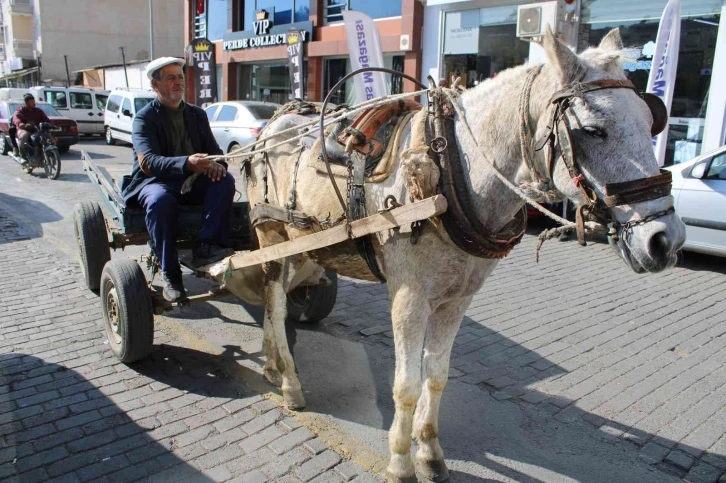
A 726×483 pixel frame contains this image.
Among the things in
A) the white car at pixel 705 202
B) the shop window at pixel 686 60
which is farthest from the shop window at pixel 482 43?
the white car at pixel 705 202

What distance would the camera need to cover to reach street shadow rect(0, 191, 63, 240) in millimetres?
8305

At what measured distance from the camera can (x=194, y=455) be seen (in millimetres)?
3312

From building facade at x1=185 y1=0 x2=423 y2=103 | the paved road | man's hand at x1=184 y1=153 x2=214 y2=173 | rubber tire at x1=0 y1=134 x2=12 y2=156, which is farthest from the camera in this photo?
rubber tire at x1=0 y1=134 x2=12 y2=156

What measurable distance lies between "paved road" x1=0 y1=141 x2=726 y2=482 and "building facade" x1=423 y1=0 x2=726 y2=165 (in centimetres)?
415

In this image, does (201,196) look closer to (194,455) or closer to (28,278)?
(194,455)

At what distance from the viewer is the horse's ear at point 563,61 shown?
2275mm

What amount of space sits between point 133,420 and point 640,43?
11.8 metres

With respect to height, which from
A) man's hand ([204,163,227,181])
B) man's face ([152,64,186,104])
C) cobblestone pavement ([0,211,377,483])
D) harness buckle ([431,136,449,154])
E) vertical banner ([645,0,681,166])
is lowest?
cobblestone pavement ([0,211,377,483])

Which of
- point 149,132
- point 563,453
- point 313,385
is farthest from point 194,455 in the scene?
point 149,132

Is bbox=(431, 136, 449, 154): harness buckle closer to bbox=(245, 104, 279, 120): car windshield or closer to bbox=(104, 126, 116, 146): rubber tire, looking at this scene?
bbox=(245, 104, 279, 120): car windshield

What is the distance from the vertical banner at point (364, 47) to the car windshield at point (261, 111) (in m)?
Answer: 3.36

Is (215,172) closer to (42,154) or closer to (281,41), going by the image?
(42,154)

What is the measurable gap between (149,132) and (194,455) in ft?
8.26

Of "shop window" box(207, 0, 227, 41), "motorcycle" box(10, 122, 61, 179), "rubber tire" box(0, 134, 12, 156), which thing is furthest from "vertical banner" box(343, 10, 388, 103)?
"shop window" box(207, 0, 227, 41)
